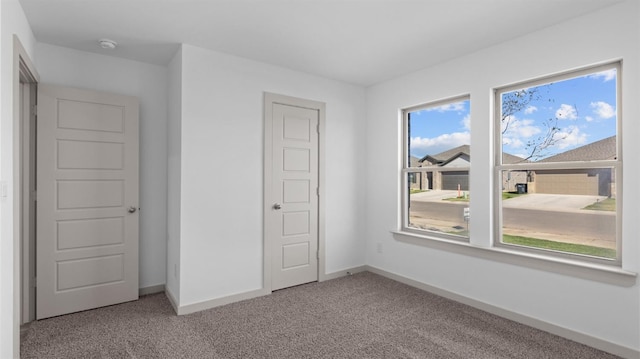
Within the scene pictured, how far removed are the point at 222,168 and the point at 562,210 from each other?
3.22m

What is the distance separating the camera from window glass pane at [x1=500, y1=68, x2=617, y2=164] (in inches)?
105

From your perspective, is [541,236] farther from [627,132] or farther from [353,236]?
[353,236]

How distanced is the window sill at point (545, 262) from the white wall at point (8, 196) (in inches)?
144

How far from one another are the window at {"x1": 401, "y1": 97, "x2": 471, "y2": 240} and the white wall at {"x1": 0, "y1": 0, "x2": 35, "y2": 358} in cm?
375

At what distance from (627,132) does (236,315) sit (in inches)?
139

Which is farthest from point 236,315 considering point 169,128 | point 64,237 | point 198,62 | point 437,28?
point 437,28

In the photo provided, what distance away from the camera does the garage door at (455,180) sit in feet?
11.9

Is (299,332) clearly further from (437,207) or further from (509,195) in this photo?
(509,195)

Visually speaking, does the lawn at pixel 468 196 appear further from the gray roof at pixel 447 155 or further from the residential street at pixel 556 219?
the gray roof at pixel 447 155

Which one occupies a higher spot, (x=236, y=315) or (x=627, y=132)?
(x=627, y=132)

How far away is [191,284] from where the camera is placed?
10.6 ft

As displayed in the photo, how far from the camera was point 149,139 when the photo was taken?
3.70 m

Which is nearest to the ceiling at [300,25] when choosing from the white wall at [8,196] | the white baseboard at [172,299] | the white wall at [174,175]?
the white wall at [174,175]

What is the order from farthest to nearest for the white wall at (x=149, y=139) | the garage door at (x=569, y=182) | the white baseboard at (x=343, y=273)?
the white baseboard at (x=343, y=273)
the white wall at (x=149, y=139)
the garage door at (x=569, y=182)
